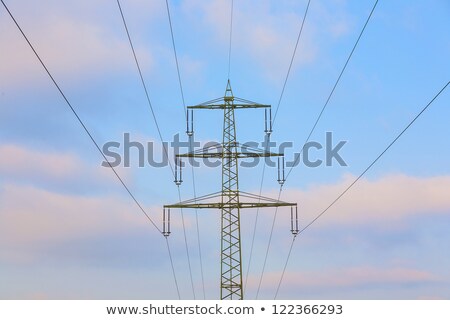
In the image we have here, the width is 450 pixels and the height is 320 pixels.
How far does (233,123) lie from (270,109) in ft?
7.64

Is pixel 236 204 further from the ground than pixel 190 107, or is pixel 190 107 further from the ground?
pixel 190 107

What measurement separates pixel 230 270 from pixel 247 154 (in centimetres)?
668

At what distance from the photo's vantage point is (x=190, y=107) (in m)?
57.9

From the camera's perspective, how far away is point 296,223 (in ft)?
192
